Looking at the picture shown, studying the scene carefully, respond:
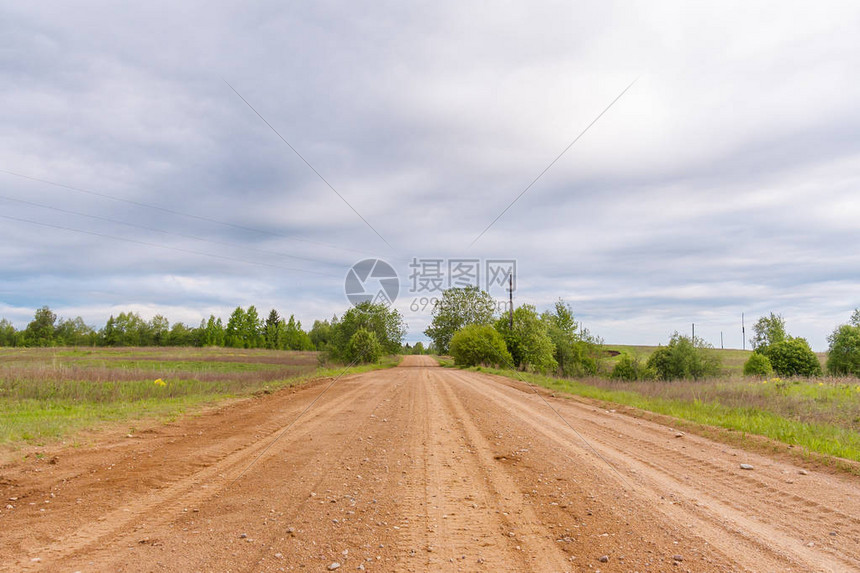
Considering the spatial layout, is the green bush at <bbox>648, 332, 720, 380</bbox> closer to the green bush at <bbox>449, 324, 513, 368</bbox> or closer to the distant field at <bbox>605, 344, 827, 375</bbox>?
the distant field at <bbox>605, 344, 827, 375</bbox>

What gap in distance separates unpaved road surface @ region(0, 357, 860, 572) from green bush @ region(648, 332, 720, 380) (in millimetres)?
32388

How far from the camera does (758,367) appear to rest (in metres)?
34.2

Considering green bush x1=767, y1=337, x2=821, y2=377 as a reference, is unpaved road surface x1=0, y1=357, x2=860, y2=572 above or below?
below

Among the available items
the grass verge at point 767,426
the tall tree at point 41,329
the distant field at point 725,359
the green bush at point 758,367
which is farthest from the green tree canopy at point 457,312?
the tall tree at point 41,329

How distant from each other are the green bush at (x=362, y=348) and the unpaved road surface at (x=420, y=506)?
36.3 m

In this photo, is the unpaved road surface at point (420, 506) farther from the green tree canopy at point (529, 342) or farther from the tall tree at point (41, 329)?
the tall tree at point (41, 329)

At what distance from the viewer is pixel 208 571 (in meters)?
3.43

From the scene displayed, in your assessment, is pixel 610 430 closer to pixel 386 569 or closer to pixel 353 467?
pixel 353 467

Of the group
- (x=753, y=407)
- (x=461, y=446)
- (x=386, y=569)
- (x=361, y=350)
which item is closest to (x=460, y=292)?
(x=361, y=350)

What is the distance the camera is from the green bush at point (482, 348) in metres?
42.1

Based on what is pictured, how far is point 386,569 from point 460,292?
211 feet

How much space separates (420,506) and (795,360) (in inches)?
1688

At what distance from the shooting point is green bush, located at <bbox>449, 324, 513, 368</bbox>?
42.1m

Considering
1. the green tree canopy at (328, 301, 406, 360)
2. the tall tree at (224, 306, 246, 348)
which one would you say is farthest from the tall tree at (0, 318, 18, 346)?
the green tree canopy at (328, 301, 406, 360)
